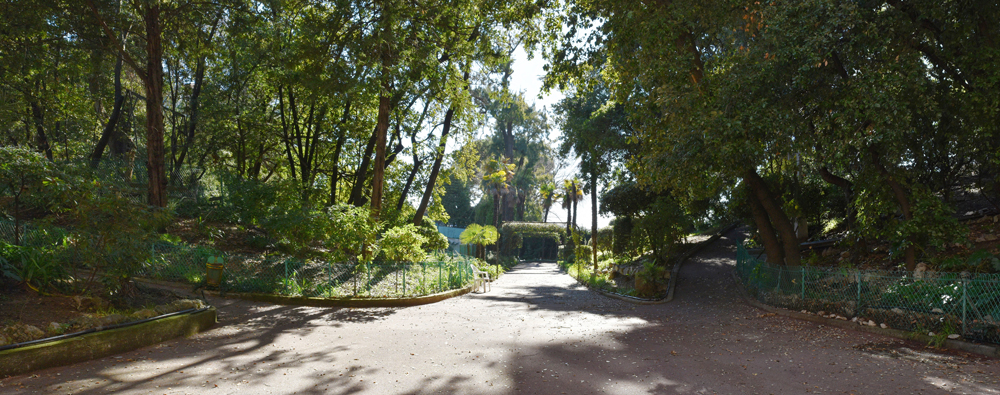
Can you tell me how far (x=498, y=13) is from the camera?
649 inches

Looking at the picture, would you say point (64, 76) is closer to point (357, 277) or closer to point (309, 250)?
point (309, 250)

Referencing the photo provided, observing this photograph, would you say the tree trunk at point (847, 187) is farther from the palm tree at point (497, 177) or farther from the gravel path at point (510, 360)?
the palm tree at point (497, 177)

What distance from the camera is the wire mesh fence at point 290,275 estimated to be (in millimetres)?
12039

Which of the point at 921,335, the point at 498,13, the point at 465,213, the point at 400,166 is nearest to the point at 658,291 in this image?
the point at 921,335

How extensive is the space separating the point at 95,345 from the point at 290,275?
249 inches

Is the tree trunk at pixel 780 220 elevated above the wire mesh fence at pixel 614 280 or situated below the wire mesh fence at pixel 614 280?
above

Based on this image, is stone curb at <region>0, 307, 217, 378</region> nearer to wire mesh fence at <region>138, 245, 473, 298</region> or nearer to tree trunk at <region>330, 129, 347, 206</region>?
wire mesh fence at <region>138, 245, 473, 298</region>

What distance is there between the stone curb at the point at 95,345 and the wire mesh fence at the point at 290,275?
4093 millimetres

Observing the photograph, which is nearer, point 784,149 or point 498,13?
point 784,149

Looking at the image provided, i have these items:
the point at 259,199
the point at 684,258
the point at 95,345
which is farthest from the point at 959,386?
the point at 684,258

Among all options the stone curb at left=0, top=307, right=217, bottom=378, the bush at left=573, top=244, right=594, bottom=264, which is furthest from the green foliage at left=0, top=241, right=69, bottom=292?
the bush at left=573, top=244, right=594, bottom=264

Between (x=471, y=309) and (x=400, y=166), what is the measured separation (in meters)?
13.1

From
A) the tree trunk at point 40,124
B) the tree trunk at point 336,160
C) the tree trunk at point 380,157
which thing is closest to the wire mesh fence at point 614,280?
the tree trunk at point 380,157

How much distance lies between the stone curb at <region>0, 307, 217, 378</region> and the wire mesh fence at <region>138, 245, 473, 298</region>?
13.4 ft
